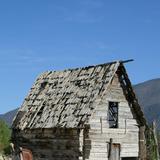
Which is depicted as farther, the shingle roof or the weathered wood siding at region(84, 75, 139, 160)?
the weathered wood siding at region(84, 75, 139, 160)

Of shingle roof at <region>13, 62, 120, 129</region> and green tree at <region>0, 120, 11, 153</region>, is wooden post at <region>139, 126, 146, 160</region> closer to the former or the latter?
shingle roof at <region>13, 62, 120, 129</region>

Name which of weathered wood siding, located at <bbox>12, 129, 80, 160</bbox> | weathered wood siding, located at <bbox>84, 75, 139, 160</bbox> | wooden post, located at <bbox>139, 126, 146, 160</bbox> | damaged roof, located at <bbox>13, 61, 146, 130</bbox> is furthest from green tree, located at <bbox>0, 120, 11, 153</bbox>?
weathered wood siding, located at <bbox>84, 75, 139, 160</bbox>

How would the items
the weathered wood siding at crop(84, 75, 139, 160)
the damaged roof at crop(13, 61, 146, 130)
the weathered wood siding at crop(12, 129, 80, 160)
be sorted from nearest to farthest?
the weathered wood siding at crop(12, 129, 80, 160) → the damaged roof at crop(13, 61, 146, 130) → the weathered wood siding at crop(84, 75, 139, 160)

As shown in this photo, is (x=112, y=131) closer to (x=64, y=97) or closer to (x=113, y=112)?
(x=113, y=112)

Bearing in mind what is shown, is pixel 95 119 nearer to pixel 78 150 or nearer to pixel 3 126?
pixel 78 150

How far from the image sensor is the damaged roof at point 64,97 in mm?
28531

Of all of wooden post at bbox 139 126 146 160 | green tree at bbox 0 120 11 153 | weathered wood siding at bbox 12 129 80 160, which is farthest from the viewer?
green tree at bbox 0 120 11 153

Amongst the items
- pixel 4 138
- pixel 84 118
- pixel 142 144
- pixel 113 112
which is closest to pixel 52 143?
pixel 84 118

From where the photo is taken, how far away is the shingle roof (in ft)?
93.7

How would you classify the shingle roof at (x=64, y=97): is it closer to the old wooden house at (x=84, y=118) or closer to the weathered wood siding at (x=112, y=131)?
the old wooden house at (x=84, y=118)

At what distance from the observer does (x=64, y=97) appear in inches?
1205

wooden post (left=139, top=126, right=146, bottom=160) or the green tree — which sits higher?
the green tree

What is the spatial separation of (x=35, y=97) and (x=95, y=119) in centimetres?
579

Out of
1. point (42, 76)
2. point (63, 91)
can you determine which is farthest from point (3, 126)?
point (63, 91)
